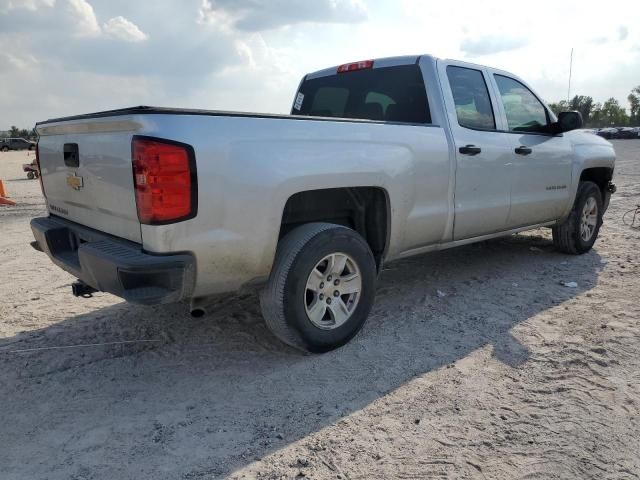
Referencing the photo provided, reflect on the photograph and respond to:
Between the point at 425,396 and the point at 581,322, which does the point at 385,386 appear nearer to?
the point at 425,396

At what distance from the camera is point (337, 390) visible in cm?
302

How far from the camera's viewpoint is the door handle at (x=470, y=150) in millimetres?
4180

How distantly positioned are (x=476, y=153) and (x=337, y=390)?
7.83 feet

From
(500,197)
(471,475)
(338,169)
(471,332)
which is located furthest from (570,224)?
(471,475)

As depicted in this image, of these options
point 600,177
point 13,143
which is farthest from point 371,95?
point 13,143

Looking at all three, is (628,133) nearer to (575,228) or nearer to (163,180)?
(575,228)

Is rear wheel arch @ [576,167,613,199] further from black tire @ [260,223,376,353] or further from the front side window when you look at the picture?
black tire @ [260,223,376,353]

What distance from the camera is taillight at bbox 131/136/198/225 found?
2.60m

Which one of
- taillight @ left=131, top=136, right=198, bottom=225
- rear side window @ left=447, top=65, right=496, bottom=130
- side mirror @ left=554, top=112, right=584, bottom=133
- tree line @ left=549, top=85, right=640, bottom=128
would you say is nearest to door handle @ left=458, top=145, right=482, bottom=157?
rear side window @ left=447, top=65, right=496, bottom=130

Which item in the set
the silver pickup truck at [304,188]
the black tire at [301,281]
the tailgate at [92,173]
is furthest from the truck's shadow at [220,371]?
the tailgate at [92,173]

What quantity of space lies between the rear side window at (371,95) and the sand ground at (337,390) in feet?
5.37

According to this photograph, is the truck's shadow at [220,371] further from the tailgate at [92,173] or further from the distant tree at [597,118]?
the distant tree at [597,118]

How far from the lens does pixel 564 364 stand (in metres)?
3.30

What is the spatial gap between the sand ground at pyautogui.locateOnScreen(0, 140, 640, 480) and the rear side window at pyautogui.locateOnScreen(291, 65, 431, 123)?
1638mm
